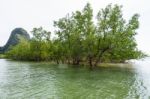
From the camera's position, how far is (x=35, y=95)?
2514 centimetres

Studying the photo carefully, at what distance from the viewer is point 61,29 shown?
271ft

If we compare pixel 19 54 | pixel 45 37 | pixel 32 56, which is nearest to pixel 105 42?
pixel 45 37

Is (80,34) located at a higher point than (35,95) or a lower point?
higher

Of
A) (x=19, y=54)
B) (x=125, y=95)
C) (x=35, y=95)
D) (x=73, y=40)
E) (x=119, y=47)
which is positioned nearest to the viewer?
(x=35, y=95)

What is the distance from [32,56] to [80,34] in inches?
1886

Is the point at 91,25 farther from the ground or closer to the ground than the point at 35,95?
farther from the ground

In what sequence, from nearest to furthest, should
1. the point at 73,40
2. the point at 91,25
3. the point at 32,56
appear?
the point at 91,25 → the point at 73,40 → the point at 32,56

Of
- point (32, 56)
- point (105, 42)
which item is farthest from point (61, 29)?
point (32, 56)

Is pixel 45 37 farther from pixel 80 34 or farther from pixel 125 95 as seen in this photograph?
pixel 125 95

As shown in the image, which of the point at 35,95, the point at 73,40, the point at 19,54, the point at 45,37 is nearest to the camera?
the point at 35,95

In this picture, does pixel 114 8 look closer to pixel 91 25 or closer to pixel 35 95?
pixel 91 25

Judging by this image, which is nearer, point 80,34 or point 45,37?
point 80,34

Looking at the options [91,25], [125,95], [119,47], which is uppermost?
[91,25]

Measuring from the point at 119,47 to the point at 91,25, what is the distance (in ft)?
33.8
